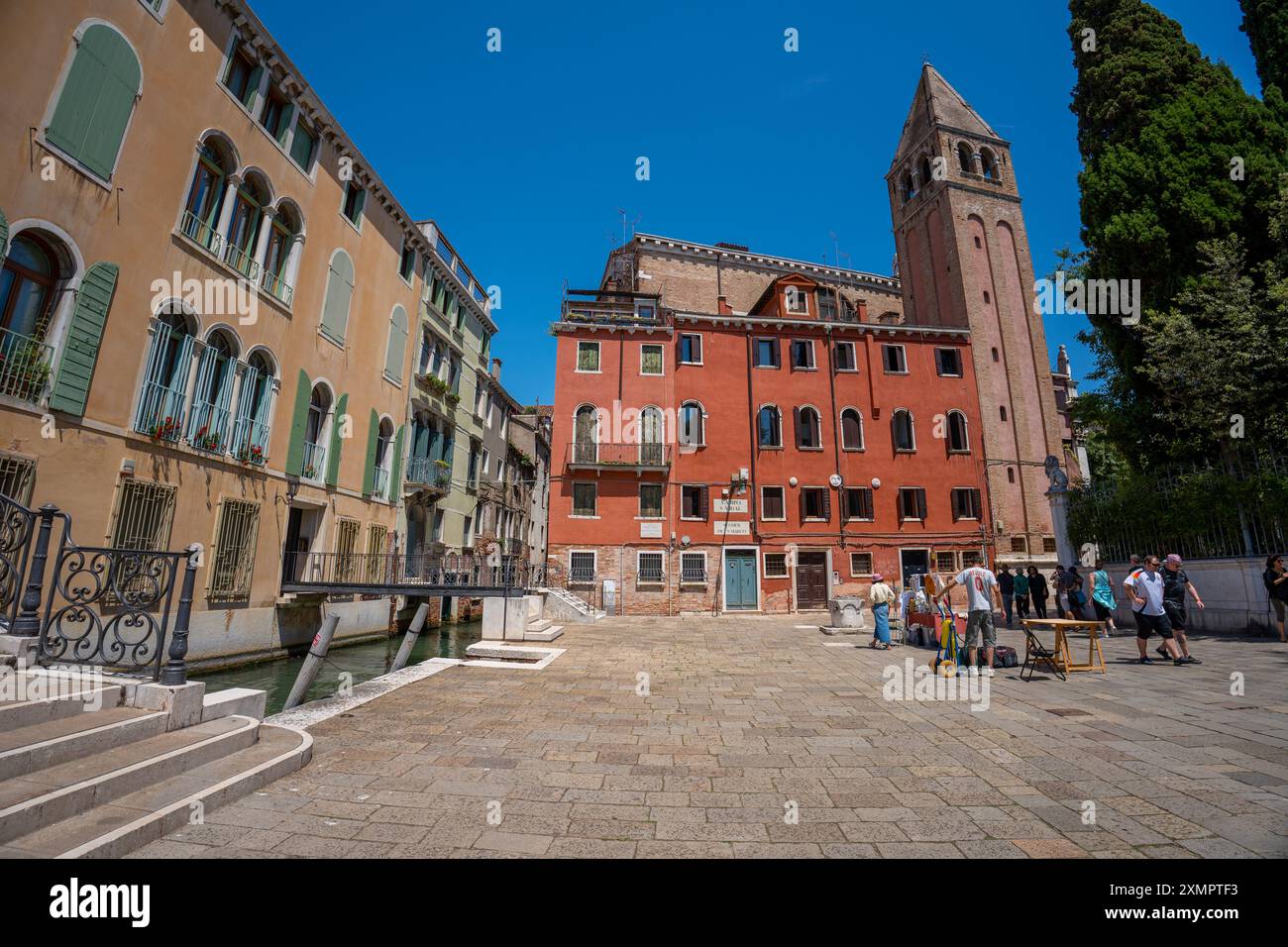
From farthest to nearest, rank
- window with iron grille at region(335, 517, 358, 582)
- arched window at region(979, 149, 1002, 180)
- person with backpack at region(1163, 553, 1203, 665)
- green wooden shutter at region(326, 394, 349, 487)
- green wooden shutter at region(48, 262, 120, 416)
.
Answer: arched window at region(979, 149, 1002, 180) < green wooden shutter at region(326, 394, 349, 487) < window with iron grille at region(335, 517, 358, 582) < green wooden shutter at region(48, 262, 120, 416) < person with backpack at region(1163, 553, 1203, 665)

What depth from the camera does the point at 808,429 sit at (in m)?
24.8

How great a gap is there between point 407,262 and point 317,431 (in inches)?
324

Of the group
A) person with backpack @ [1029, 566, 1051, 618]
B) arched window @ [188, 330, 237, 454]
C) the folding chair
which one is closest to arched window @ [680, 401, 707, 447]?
person with backpack @ [1029, 566, 1051, 618]

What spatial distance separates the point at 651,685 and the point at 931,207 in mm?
31801

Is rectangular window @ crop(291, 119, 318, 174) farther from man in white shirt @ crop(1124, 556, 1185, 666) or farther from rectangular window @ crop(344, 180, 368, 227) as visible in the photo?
man in white shirt @ crop(1124, 556, 1185, 666)

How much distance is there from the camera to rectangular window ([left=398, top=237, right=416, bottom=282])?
2036cm

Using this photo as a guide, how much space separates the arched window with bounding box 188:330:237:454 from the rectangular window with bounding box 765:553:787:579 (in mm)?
18732

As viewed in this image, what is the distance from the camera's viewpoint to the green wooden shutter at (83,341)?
9.04 meters

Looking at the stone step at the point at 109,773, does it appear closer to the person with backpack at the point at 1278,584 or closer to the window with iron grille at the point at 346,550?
the window with iron grille at the point at 346,550

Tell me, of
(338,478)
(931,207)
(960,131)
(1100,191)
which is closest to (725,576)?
(338,478)

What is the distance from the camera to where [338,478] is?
16.4 meters

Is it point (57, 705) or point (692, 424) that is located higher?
point (692, 424)

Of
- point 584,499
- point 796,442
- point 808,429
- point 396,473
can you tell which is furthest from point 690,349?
point 396,473

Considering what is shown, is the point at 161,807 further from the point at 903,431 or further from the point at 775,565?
the point at 903,431
